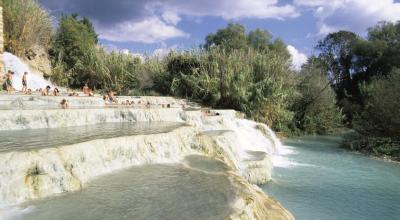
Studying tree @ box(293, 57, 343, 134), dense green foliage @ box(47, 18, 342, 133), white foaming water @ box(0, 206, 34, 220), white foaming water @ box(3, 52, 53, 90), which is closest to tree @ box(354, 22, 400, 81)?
tree @ box(293, 57, 343, 134)

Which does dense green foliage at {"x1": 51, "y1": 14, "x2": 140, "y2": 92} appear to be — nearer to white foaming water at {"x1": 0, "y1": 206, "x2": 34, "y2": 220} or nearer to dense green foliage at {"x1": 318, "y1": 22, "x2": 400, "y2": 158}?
dense green foliage at {"x1": 318, "y1": 22, "x2": 400, "y2": 158}

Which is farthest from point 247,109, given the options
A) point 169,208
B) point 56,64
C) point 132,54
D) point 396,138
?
point 169,208

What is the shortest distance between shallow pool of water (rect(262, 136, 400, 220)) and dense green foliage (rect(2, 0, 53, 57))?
16.8 meters

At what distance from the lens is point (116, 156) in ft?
26.1

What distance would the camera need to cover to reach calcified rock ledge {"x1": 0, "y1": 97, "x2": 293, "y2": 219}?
19.3ft

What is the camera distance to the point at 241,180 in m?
7.11

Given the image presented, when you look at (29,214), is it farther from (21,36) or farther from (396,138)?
(21,36)

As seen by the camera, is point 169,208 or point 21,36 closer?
point 169,208

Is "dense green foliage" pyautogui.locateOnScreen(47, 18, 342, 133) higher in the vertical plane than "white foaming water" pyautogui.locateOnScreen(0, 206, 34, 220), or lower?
higher

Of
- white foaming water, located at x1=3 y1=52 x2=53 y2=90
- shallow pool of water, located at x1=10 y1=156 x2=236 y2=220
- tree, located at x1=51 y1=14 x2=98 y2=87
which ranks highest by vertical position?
tree, located at x1=51 y1=14 x2=98 y2=87

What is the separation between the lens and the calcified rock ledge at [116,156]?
231 inches

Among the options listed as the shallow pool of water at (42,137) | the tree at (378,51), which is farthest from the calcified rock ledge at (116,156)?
the tree at (378,51)

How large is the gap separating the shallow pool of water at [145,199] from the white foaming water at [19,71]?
1446 cm

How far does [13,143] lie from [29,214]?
2.50 meters
